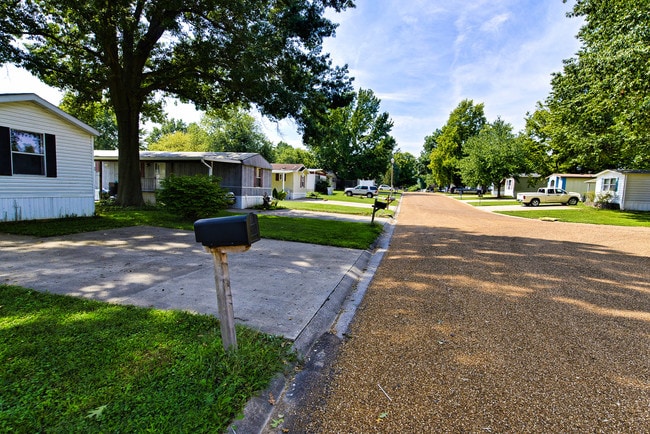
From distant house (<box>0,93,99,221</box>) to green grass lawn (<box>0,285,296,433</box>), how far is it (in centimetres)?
870

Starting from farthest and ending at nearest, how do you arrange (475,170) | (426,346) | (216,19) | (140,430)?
(475,170), (216,19), (426,346), (140,430)

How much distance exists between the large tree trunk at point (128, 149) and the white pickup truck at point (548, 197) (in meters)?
26.9

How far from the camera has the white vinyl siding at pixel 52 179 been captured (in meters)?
9.59

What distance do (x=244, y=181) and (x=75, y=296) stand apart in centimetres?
1497

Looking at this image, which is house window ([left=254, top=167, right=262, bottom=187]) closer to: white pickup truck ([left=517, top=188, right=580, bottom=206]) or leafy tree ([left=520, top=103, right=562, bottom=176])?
white pickup truck ([left=517, top=188, right=580, bottom=206])

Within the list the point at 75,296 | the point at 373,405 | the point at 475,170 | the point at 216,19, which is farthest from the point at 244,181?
the point at 475,170

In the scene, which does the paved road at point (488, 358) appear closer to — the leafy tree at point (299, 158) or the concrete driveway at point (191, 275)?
the concrete driveway at point (191, 275)

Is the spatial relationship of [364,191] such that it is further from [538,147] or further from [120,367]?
[120,367]

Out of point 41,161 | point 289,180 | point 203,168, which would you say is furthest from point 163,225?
point 289,180

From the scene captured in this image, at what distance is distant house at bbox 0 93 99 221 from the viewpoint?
9492 millimetres

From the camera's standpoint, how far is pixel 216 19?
12000mm

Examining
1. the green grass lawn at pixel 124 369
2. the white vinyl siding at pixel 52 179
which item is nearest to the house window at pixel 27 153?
the white vinyl siding at pixel 52 179

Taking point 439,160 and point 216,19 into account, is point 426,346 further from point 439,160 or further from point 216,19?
point 439,160

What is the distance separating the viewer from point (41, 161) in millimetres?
10461
